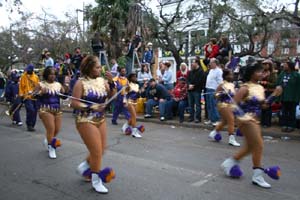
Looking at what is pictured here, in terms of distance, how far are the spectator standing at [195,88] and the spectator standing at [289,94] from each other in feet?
8.05

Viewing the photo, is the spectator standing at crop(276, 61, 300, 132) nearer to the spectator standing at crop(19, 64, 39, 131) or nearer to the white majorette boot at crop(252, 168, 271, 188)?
the white majorette boot at crop(252, 168, 271, 188)

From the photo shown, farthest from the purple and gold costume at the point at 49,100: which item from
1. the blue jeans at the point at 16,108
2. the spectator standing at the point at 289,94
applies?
the spectator standing at the point at 289,94

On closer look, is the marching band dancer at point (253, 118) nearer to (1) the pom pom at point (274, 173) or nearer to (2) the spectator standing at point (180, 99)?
(1) the pom pom at point (274, 173)

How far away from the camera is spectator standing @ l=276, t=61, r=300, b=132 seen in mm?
9305

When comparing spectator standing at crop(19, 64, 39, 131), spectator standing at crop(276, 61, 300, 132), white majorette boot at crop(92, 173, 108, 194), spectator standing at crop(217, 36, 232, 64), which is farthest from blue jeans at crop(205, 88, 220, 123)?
white majorette boot at crop(92, 173, 108, 194)

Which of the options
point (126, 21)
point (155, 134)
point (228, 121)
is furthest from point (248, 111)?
point (126, 21)

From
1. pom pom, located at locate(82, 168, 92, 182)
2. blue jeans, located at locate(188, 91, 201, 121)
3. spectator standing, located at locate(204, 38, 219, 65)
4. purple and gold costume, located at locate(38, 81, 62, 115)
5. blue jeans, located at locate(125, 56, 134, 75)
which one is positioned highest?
spectator standing, located at locate(204, 38, 219, 65)

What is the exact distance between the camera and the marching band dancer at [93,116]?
16.2 ft

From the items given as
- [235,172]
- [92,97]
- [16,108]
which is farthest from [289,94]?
[16,108]

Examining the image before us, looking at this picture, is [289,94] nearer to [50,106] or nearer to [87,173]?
[50,106]

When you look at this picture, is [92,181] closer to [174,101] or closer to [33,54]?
[174,101]

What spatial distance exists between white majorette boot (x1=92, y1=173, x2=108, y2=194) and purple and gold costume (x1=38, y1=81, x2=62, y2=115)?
9.94 feet

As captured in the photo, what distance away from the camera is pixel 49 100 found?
7742 mm

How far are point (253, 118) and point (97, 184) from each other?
2.36 metres
